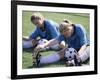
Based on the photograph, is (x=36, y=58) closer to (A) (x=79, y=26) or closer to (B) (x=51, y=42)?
(B) (x=51, y=42)

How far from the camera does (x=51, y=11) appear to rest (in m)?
2.03

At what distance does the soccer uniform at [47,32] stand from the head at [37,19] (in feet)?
0.11

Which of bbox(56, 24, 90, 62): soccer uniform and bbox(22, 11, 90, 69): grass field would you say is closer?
bbox(22, 11, 90, 69): grass field

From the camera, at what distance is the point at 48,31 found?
2031mm

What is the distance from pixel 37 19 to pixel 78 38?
457 millimetres

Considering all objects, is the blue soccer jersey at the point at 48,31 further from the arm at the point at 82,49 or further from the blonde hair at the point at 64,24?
the arm at the point at 82,49

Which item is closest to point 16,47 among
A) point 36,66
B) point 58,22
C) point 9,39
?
point 9,39

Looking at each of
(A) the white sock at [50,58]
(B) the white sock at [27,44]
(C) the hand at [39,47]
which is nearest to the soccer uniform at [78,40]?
(A) the white sock at [50,58]

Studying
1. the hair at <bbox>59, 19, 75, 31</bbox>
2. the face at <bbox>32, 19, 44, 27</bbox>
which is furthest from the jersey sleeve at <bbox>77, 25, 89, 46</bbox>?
the face at <bbox>32, 19, 44, 27</bbox>

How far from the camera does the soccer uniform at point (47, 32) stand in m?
1.98

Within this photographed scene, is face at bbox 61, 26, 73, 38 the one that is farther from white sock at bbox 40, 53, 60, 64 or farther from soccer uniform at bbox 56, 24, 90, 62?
white sock at bbox 40, 53, 60, 64

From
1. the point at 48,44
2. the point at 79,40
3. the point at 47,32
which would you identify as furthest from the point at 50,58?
the point at 79,40

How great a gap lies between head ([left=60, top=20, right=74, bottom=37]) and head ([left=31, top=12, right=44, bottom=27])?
200 millimetres

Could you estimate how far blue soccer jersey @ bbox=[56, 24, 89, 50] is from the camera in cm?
211
